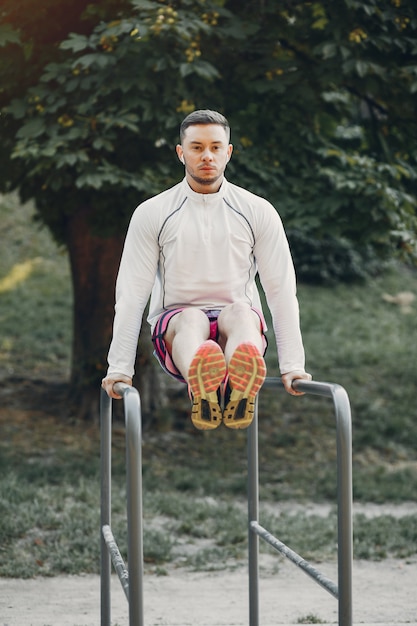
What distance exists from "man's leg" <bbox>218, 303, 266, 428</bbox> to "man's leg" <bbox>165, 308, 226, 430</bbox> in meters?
0.05

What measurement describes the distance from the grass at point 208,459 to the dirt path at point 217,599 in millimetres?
210

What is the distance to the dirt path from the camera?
4.50 metres

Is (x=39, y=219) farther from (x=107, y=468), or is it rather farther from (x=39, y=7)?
(x=107, y=468)

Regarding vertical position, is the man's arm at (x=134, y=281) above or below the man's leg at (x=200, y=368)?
above

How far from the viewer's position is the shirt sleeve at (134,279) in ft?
9.99

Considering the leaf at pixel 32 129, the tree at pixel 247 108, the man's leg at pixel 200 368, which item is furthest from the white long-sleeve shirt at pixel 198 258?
the leaf at pixel 32 129

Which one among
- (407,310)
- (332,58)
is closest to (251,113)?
(332,58)

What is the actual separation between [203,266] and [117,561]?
1.00 metres

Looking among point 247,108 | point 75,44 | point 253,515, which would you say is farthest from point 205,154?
point 247,108

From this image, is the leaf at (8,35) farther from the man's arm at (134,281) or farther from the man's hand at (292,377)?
the man's hand at (292,377)

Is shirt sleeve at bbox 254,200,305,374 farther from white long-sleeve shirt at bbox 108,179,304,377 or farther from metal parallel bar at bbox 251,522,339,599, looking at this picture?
metal parallel bar at bbox 251,522,339,599

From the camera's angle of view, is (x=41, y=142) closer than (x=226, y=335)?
No

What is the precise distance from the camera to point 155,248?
308 cm

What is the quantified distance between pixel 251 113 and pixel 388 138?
1318mm
